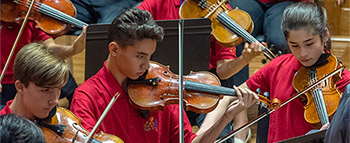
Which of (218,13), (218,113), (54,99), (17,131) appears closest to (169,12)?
(218,13)

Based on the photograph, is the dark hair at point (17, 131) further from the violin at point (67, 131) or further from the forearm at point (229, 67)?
the forearm at point (229, 67)

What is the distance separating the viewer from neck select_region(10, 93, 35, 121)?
1370 millimetres

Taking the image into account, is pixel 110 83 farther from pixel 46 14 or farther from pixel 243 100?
pixel 46 14

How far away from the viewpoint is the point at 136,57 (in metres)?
1.55

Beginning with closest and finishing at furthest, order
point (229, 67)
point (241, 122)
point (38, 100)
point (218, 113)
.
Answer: point (38, 100) → point (218, 113) → point (229, 67) → point (241, 122)

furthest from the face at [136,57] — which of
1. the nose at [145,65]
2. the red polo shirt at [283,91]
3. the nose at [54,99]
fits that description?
the red polo shirt at [283,91]

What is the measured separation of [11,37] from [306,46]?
984 mm

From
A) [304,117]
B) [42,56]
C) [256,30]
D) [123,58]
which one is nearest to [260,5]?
[256,30]

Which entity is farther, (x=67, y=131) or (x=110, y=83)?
(x=110, y=83)

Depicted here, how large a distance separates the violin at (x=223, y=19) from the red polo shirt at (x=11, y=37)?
0.51 meters

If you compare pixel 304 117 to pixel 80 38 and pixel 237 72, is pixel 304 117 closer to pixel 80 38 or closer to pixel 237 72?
pixel 237 72

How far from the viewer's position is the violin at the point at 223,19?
191cm

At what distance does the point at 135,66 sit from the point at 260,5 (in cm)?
83

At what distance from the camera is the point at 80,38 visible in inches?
78.5
